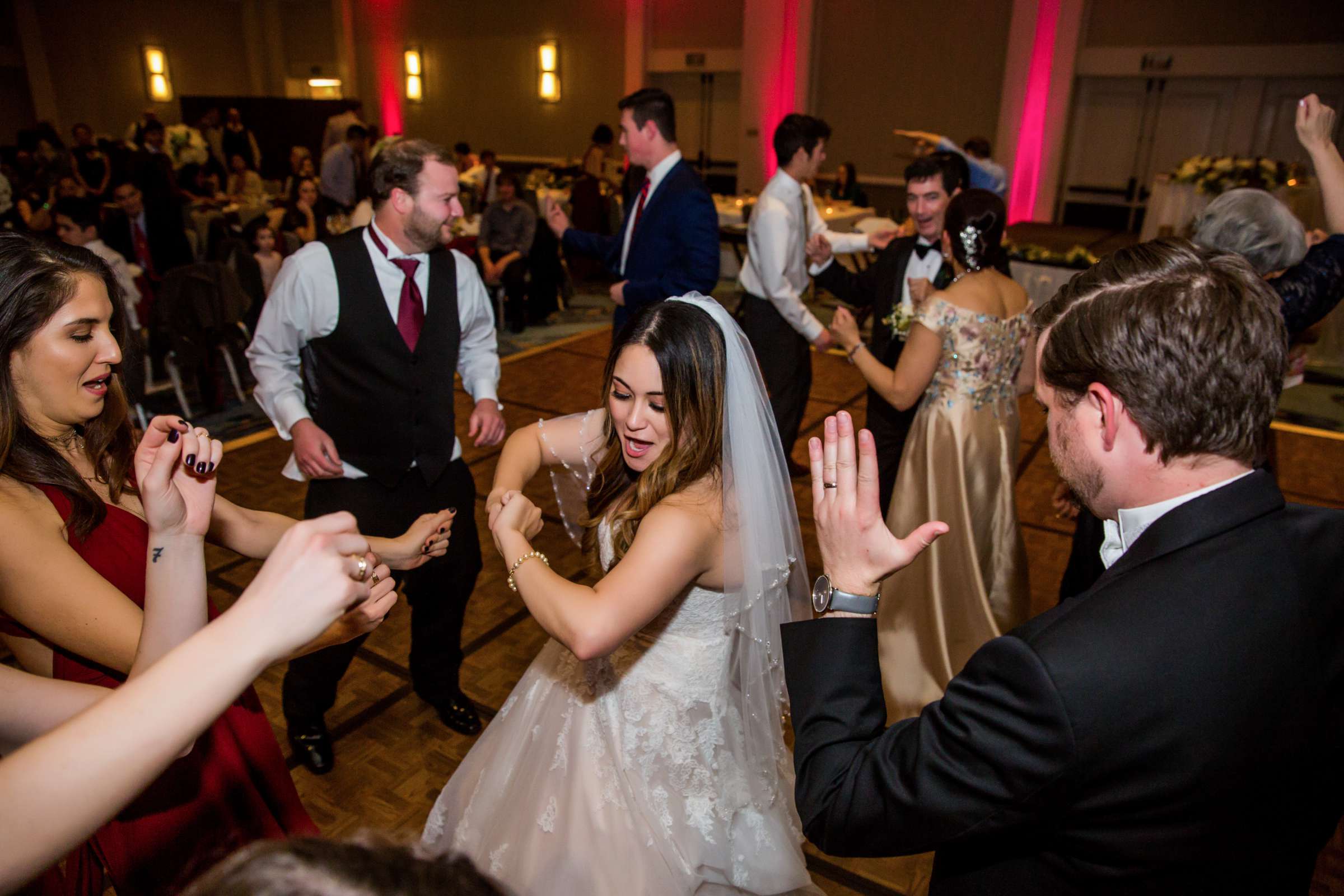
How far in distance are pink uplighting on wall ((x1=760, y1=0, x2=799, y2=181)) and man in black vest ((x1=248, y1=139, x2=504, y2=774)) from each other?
10.7 metres

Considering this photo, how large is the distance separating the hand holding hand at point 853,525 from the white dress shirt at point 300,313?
5.38ft

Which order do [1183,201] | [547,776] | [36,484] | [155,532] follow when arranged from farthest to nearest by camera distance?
1. [1183,201]
2. [547,776]
3. [36,484]
4. [155,532]

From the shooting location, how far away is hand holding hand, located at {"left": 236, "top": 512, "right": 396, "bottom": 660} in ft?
2.53

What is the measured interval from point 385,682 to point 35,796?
7.37 feet

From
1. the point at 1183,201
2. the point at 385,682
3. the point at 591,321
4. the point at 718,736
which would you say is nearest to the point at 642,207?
the point at 385,682

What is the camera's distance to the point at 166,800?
4.54ft

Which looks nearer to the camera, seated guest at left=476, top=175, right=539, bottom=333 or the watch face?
the watch face

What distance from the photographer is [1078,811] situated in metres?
0.88

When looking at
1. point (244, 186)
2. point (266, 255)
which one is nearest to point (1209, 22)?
point (266, 255)

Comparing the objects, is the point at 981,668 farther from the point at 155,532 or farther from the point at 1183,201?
the point at 1183,201

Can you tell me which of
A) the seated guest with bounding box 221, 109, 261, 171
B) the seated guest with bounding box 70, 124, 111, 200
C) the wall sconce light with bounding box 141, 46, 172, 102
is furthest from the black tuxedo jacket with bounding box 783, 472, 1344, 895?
the wall sconce light with bounding box 141, 46, 172, 102

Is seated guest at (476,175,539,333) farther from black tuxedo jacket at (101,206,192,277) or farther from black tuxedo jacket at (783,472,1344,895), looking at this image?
black tuxedo jacket at (783,472,1344,895)

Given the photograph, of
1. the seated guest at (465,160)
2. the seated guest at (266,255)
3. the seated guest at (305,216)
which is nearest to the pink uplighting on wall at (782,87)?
the seated guest at (465,160)

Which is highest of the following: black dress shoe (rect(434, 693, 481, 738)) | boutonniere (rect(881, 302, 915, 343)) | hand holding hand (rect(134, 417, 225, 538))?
hand holding hand (rect(134, 417, 225, 538))
